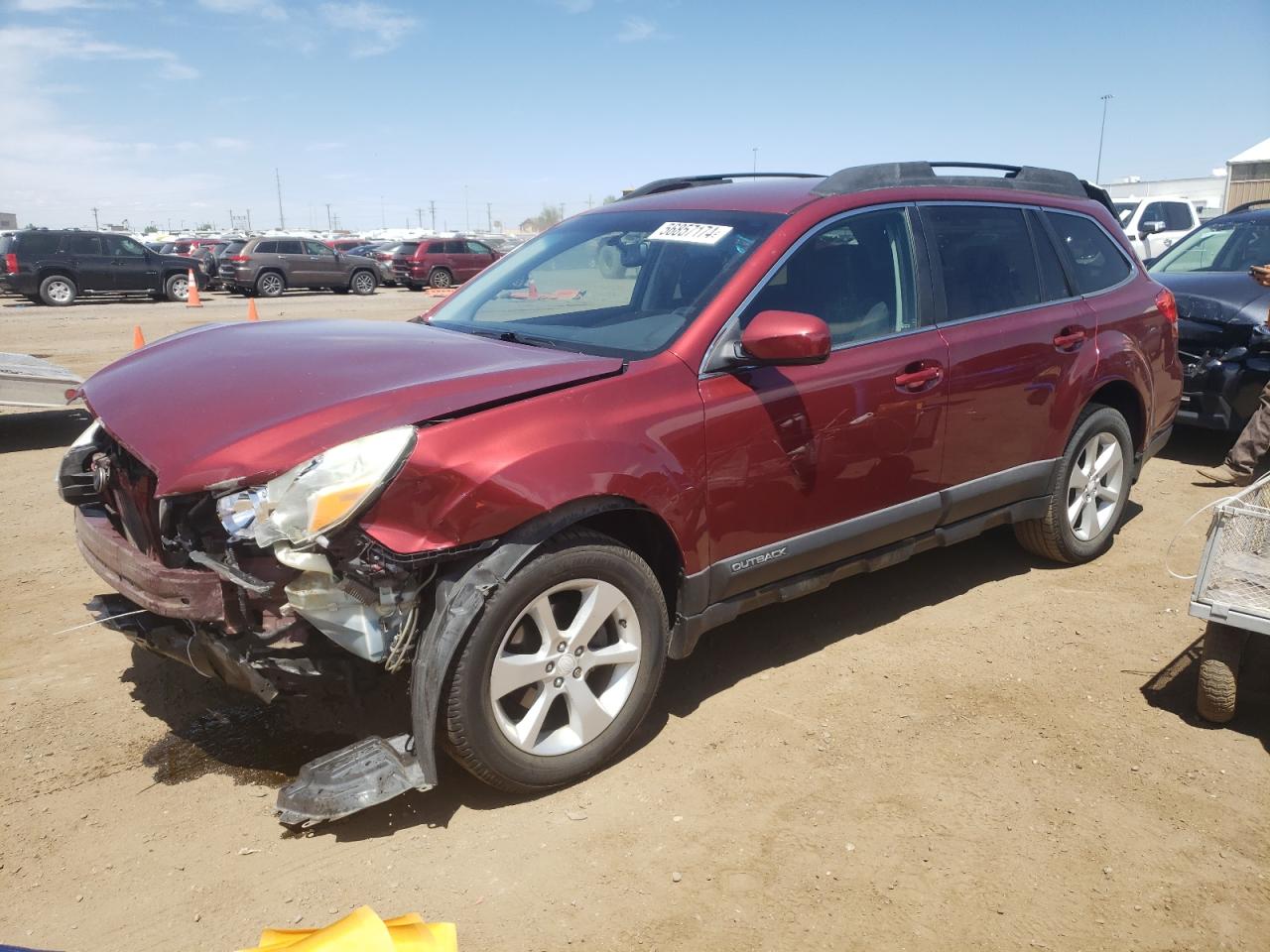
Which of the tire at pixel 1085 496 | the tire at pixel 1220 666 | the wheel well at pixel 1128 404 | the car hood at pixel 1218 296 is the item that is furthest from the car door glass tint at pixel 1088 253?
the car hood at pixel 1218 296

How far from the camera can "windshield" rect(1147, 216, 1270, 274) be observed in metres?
7.96

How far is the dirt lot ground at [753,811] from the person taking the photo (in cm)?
257

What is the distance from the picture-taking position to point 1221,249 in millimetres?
8227

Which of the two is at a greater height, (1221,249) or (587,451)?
(1221,249)

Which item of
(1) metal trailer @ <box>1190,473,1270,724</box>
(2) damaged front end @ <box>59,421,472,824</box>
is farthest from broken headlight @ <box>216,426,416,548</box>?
(1) metal trailer @ <box>1190,473,1270,724</box>

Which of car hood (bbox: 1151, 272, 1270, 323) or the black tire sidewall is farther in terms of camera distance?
car hood (bbox: 1151, 272, 1270, 323)

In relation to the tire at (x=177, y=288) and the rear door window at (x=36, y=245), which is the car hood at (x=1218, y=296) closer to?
the tire at (x=177, y=288)

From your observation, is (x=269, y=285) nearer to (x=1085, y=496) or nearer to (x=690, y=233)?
(x=690, y=233)

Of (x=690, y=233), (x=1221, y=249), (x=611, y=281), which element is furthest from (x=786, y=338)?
(x=1221, y=249)

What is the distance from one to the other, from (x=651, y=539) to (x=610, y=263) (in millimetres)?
1422

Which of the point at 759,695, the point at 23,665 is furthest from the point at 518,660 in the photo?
the point at 23,665

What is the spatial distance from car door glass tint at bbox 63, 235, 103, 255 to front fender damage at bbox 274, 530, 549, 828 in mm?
23889

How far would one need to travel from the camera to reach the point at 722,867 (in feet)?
9.07

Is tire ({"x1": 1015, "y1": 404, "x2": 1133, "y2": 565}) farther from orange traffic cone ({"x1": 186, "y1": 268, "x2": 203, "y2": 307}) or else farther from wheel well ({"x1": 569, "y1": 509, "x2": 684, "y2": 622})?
orange traffic cone ({"x1": 186, "y1": 268, "x2": 203, "y2": 307})
